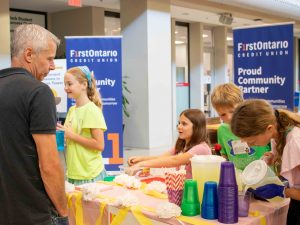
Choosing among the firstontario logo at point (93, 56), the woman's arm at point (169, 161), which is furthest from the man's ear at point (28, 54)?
the firstontario logo at point (93, 56)

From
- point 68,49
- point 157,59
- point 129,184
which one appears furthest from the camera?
point 157,59

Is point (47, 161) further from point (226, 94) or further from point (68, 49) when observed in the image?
point (68, 49)

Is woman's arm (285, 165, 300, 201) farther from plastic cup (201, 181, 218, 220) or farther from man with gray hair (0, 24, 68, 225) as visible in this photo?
man with gray hair (0, 24, 68, 225)

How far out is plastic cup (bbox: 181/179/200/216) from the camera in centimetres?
172

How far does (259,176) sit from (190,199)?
32 centimetres

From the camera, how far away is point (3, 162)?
1.43 metres

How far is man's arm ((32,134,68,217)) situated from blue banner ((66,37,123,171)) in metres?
3.33

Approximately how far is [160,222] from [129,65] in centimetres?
595

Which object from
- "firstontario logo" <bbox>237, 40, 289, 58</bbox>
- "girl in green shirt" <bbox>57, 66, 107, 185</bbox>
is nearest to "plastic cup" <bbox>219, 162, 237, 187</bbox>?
"girl in green shirt" <bbox>57, 66, 107, 185</bbox>

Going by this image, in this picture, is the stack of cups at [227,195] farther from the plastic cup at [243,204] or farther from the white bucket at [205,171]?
the white bucket at [205,171]

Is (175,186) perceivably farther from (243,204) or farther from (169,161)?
(169,161)

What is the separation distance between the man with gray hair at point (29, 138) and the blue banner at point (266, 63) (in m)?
3.33

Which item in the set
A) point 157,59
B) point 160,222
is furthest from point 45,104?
point 157,59

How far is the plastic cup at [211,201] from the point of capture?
1.65 metres
